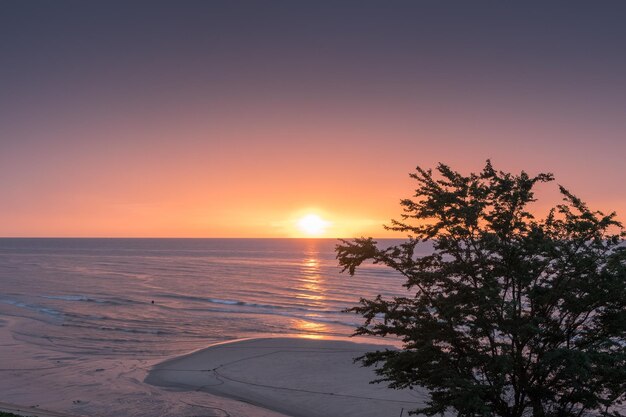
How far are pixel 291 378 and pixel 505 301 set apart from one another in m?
21.7

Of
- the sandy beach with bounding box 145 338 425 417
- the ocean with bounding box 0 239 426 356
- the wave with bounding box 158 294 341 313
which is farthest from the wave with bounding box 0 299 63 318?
the sandy beach with bounding box 145 338 425 417

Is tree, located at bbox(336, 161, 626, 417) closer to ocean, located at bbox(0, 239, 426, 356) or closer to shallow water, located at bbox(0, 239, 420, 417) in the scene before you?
shallow water, located at bbox(0, 239, 420, 417)

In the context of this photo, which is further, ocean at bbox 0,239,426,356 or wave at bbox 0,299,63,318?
wave at bbox 0,299,63,318

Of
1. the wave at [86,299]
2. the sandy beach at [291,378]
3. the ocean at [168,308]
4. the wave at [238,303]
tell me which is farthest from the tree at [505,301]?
the wave at [86,299]

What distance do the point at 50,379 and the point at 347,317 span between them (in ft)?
106

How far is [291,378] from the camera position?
3269 centimetres

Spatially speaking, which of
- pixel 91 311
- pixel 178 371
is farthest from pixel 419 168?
pixel 91 311

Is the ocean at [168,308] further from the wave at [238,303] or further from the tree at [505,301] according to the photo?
the tree at [505,301]

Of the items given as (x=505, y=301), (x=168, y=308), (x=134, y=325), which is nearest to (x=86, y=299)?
(x=168, y=308)

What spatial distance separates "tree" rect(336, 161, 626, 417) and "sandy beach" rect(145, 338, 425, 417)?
490 inches

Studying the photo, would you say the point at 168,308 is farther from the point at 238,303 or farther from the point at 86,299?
the point at 86,299

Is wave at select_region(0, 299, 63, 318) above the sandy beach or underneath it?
underneath

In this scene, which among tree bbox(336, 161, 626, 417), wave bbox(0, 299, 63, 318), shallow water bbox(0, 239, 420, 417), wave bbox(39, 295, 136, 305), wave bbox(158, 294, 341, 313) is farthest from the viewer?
wave bbox(39, 295, 136, 305)

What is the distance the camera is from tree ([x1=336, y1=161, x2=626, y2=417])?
14.0 metres
